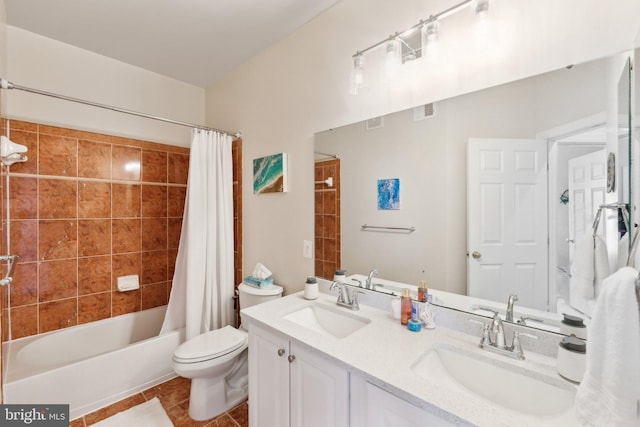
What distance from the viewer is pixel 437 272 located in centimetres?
133

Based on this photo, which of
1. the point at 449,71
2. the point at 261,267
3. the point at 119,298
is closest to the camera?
the point at 449,71

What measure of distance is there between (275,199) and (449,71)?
4.69ft

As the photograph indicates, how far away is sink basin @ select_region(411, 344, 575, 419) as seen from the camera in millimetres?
836

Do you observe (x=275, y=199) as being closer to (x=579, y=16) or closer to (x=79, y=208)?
(x=79, y=208)

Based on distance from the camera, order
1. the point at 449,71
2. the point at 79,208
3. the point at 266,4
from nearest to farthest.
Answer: the point at 449,71
the point at 266,4
the point at 79,208

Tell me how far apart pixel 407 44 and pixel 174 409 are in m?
2.68

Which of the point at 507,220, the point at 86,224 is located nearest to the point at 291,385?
the point at 507,220

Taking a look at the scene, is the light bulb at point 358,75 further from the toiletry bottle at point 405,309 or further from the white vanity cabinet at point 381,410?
the white vanity cabinet at point 381,410

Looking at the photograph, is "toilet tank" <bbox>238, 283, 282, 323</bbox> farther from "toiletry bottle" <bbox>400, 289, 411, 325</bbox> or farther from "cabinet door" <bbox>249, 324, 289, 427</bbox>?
"toiletry bottle" <bbox>400, 289, 411, 325</bbox>

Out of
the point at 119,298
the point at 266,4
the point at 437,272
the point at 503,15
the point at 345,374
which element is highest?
the point at 266,4

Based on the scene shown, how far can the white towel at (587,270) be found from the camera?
93cm

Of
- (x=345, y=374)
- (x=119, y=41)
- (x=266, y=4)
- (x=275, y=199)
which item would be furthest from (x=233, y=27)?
(x=345, y=374)

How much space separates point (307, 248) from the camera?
1916mm

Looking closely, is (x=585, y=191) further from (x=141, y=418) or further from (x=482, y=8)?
(x=141, y=418)
